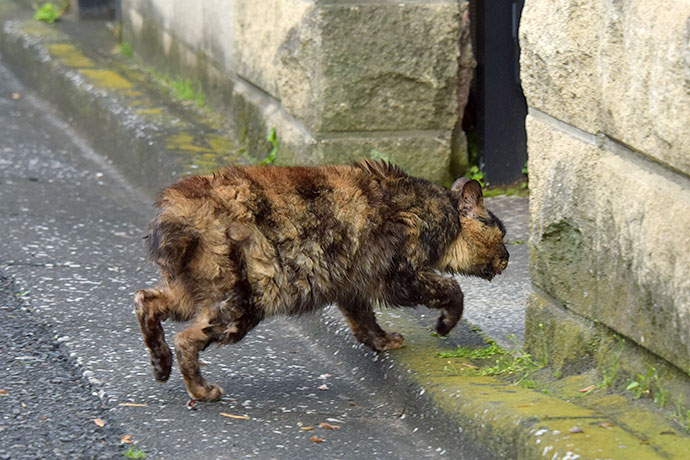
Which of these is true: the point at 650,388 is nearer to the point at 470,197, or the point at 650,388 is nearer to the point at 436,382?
the point at 436,382

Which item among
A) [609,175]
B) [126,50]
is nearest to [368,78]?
[609,175]

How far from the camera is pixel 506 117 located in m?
5.67

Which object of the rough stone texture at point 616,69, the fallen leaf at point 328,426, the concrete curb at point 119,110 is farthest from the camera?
the concrete curb at point 119,110

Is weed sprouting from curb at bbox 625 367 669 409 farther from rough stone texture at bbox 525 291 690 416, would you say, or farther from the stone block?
the stone block

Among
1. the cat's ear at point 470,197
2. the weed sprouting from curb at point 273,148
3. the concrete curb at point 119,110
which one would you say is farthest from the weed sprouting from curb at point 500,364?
the concrete curb at point 119,110

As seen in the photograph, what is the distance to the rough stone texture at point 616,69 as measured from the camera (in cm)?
279

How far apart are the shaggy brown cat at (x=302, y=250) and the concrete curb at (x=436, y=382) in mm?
212

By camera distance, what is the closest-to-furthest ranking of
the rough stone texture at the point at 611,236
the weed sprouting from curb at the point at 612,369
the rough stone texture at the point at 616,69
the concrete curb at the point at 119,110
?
the rough stone texture at the point at 616,69, the rough stone texture at the point at 611,236, the weed sprouting from curb at the point at 612,369, the concrete curb at the point at 119,110

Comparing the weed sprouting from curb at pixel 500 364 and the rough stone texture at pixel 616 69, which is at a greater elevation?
the rough stone texture at pixel 616 69

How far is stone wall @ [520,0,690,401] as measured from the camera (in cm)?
285

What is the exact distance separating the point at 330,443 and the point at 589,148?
123cm

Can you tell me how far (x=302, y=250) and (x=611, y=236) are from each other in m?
1.06

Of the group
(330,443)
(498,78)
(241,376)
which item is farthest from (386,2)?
(330,443)

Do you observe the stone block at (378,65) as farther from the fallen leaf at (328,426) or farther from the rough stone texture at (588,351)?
the fallen leaf at (328,426)
